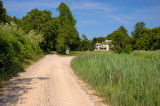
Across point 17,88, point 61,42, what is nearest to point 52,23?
point 61,42

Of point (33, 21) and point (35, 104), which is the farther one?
point (33, 21)

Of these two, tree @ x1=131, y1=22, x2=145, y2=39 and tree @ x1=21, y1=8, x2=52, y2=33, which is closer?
tree @ x1=21, y1=8, x2=52, y2=33

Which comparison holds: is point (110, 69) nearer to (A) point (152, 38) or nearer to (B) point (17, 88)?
(B) point (17, 88)

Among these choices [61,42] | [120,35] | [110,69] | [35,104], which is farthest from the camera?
[61,42]

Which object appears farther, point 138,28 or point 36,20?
point 138,28

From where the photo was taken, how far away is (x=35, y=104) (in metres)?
4.66

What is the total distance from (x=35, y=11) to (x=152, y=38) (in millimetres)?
43747

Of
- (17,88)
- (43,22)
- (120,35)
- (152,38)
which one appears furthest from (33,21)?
(152,38)

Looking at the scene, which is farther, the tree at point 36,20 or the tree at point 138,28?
the tree at point 138,28

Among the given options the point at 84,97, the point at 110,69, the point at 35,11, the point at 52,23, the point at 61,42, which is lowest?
the point at 84,97

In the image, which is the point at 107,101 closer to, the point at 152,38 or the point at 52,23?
the point at 52,23

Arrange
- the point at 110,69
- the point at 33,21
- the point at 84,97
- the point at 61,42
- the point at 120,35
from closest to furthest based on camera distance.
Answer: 1. the point at 84,97
2. the point at 110,69
3. the point at 120,35
4. the point at 61,42
5. the point at 33,21

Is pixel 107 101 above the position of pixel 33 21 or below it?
below

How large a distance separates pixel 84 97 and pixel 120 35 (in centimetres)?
3104
